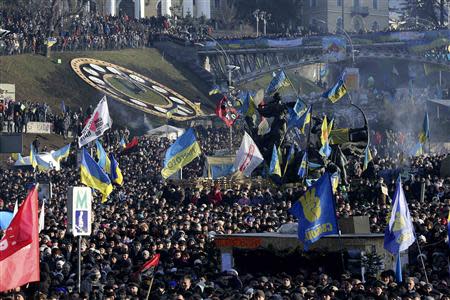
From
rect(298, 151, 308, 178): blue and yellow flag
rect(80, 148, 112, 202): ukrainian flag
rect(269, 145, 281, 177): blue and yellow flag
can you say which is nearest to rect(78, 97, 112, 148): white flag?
rect(269, 145, 281, 177): blue and yellow flag

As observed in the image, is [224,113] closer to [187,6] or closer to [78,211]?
[78,211]

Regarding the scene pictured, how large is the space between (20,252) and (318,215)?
596 cm

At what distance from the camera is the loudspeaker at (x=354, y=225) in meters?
27.3

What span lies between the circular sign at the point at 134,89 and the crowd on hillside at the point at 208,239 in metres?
31.1

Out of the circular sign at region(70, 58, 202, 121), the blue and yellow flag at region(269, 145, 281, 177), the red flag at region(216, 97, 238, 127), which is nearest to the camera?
the blue and yellow flag at region(269, 145, 281, 177)

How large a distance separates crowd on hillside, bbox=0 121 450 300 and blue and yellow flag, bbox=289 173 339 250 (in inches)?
29.9

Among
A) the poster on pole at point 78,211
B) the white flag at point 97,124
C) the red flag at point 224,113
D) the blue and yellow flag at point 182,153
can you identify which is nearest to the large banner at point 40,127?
the red flag at point 224,113

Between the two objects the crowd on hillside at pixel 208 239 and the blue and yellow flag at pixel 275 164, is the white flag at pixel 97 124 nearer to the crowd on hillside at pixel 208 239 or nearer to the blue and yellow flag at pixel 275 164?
the crowd on hillside at pixel 208 239

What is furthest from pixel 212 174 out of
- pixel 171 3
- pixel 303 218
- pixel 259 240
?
pixel 171 3

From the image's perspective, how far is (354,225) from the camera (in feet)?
89.8

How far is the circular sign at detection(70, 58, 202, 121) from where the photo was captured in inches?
→ 3120

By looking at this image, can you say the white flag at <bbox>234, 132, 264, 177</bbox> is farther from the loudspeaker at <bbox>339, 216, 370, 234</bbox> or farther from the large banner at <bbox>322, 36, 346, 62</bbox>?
the large banner at <bbox>322, 36, 346, 62</bbox>

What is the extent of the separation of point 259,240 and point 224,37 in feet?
262

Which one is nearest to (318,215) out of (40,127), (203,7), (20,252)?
(20,252)
